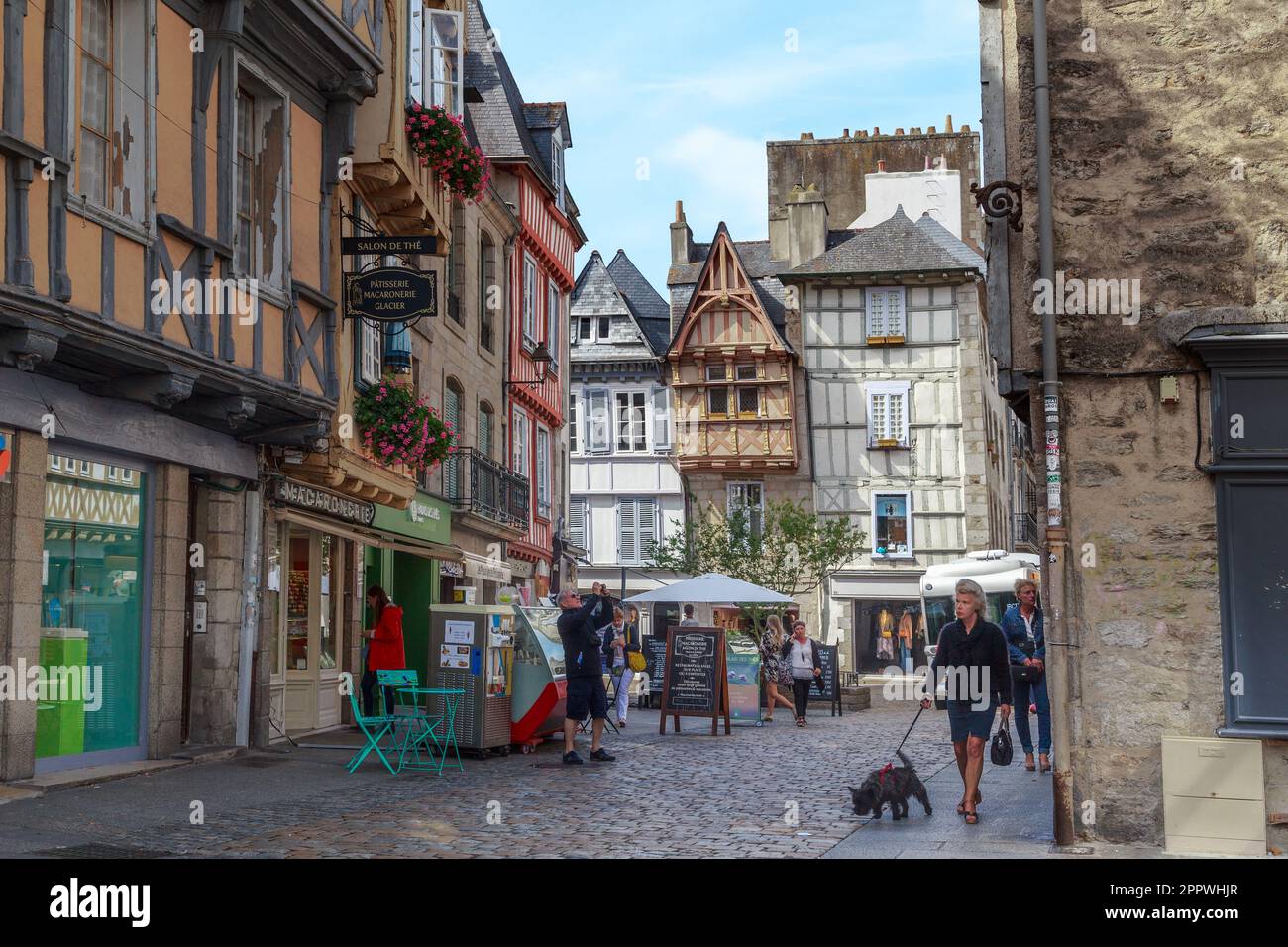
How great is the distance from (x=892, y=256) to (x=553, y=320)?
12.8 m

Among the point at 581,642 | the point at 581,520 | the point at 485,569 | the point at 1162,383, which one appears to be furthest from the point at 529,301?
the point at 1162,383

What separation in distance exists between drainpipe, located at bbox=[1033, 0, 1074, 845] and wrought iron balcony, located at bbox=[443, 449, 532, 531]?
→ 15.0 metres

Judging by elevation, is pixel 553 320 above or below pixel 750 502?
above

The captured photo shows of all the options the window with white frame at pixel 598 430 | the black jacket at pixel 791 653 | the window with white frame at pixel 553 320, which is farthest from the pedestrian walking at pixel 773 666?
the window with white frame at pixel 598 430

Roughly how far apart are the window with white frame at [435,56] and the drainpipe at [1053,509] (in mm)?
9460

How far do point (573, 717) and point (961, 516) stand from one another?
30105 millimetres

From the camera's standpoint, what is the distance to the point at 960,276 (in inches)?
1741

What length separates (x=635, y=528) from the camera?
47.5 m

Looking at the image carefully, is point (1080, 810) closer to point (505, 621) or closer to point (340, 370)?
point (505, 621)

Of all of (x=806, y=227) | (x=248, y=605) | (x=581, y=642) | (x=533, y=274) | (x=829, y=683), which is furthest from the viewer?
(x=806, y=227)

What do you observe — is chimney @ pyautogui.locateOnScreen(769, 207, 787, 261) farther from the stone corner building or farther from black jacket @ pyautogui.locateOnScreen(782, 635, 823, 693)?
the stone corner building

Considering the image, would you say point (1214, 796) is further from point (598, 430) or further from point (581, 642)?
point (598, 430)

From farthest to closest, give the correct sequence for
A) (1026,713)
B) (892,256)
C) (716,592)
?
(892,256)
(716,592)
(1026,713)

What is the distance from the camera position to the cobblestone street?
31.2ft
